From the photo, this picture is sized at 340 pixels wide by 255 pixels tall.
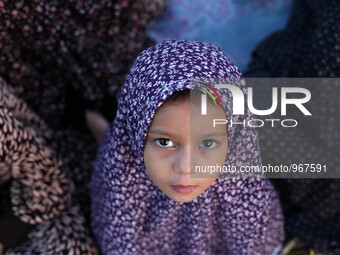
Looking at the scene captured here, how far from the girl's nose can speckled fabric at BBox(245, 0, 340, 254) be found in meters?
0.49

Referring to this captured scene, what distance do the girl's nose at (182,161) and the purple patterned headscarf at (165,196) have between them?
0.08 m

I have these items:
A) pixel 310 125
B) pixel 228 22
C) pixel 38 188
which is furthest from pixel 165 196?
pixel 228 22

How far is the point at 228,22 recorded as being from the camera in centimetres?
141

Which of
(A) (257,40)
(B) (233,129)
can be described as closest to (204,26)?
(A) (257,40)

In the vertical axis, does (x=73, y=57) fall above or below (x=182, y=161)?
above

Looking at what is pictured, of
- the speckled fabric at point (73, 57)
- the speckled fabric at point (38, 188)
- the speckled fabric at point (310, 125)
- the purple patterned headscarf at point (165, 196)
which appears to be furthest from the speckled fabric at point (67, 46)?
the speckled fabric at point (310, 125)

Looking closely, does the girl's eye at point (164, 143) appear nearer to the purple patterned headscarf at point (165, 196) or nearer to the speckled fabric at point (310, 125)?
the purple patterned headscarf at point (165, 196)

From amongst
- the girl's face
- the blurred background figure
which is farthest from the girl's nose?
the blurred background figure

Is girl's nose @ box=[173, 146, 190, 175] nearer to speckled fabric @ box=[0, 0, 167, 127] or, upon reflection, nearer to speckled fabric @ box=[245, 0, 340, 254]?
speckled fabric @ box=[245, 0, 340, 254]

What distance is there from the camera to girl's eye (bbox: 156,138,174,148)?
2.41 ft

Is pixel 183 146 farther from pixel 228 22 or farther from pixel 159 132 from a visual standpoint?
pixel 228 22

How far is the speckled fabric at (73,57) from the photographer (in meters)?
1.12

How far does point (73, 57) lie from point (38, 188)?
0.49 m

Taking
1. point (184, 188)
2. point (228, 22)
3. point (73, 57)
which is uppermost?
point (228, 22)
